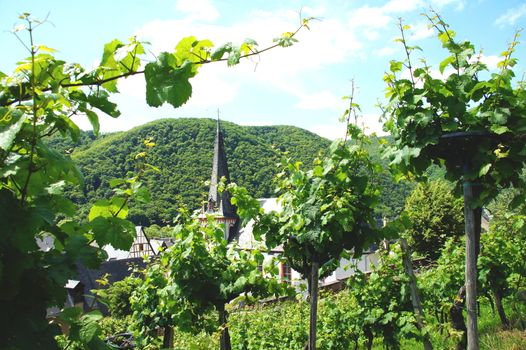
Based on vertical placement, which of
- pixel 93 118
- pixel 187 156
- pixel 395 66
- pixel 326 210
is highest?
pixel 187 156

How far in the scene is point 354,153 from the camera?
128 inches

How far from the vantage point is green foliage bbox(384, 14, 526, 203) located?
2.71m

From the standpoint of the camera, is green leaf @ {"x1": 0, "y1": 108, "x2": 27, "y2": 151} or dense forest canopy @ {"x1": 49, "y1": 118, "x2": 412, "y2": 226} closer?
green leaf @ {"x1": 0, "y1": 108, "x2": 27, "y2": 151}

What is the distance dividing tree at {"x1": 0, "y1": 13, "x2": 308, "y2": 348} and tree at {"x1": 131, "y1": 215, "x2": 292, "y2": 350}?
11.2 feet

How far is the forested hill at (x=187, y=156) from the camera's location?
177 feet

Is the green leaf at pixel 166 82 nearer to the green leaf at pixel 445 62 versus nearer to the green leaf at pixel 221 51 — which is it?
the green leaf at pixel 221 51

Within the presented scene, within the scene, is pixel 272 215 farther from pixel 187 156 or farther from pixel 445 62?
pixel 187 156

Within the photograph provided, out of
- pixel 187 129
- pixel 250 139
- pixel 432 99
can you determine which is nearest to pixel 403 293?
pixel 432 99

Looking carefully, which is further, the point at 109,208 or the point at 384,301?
the point at 384,301

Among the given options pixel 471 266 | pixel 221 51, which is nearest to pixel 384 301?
pixel 471 266

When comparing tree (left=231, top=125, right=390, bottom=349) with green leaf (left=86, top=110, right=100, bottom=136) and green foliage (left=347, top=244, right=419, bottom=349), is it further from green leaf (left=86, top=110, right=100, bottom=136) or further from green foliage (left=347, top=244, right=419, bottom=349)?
green leaf (left=86, top=110, right=100, bottom=136)

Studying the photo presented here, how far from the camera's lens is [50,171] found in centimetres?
129

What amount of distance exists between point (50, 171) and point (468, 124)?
2642 mm

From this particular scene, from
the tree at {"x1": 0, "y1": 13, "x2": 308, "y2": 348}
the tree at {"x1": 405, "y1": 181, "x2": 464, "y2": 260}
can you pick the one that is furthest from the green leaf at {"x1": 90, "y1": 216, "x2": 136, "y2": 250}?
the tree at {"x1": 405, "y1": 181, "x2": 464, "y2": 260}
